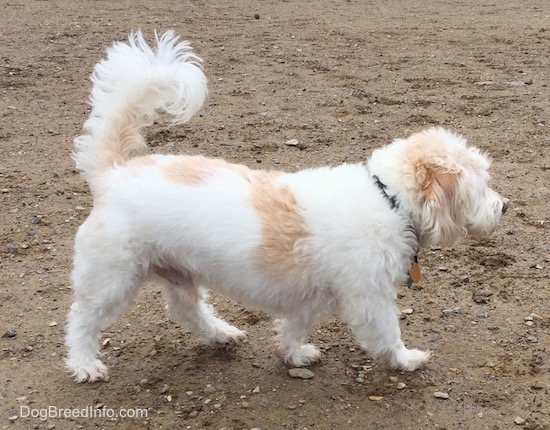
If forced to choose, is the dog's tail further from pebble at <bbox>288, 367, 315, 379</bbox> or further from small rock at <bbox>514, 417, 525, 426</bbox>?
small rock at <bbox>514, 417, 525, 426</bbox>

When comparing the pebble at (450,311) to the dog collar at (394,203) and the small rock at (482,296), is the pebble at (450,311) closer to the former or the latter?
the small rock at (482,296)

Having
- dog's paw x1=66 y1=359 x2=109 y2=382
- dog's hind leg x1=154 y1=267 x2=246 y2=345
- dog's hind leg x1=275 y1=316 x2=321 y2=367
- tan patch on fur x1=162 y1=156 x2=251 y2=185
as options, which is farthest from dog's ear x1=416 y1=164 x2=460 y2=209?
dog's paw x1=66 y1=359 x2=109 y2=382

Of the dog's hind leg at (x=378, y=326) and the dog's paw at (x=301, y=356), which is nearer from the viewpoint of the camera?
the dog's hind leg at (x=378, y=326)

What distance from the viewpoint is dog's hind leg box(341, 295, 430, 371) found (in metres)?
2.91

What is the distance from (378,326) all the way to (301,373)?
548mm

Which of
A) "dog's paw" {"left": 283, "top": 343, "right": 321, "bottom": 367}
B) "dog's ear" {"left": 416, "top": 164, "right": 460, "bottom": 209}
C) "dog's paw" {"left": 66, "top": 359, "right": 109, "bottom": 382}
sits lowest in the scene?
"dog's paw" {"left": 66, "top": 359, "right": 109, "bottom": 382}

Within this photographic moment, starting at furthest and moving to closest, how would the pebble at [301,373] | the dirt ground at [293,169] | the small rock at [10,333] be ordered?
1. the small rock at [10,333]
2. the pebble at [301,373]
3. the dirt ground at [293,169]

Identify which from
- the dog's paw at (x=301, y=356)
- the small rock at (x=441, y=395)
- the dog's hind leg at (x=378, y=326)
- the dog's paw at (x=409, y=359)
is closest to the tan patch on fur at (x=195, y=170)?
the dog's hind leg at (x=378, y=326)

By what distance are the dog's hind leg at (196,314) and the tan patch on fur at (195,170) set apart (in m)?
0.61

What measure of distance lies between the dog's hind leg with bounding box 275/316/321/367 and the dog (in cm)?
13

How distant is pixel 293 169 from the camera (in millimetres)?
5414

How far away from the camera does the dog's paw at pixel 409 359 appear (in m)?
3.17

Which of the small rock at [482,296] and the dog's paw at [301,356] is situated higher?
the small rock at [482,296]

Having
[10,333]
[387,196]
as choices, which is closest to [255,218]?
[387,196]
